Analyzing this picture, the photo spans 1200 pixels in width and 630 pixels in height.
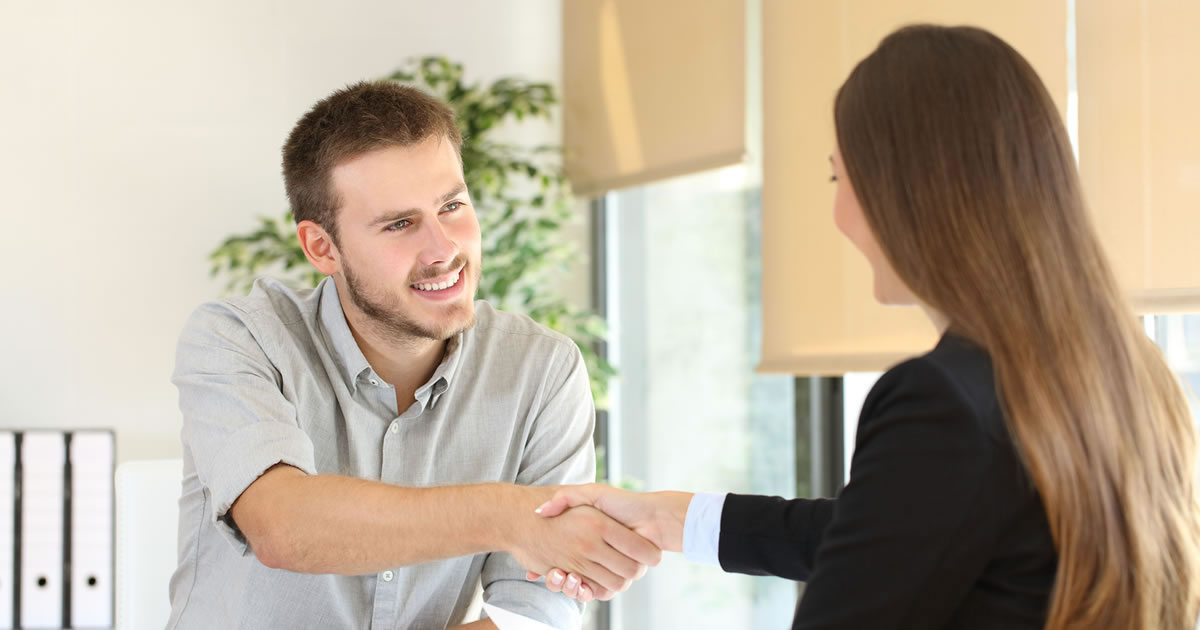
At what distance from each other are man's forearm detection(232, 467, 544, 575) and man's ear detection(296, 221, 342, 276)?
22.1 inches

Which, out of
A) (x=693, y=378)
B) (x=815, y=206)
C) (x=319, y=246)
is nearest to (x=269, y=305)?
(x=319, y=246)

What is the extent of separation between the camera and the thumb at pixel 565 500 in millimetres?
1533

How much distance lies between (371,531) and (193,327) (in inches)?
20.7

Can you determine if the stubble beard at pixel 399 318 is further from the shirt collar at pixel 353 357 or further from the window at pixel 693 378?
the window at pixel 693 378

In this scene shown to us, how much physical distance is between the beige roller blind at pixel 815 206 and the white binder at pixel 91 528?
1720 millimetres

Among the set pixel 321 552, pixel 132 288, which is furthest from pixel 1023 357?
pixel 132 288

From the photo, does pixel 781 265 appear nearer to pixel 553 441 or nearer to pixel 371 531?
pixel 553 441

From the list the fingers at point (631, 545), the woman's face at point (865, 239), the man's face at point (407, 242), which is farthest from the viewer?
the man's face at point (407, 242)

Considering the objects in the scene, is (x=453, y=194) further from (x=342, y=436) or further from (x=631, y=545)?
(x=631, y=545)

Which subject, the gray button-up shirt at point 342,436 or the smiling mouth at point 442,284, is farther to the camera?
the smiling mouth at point 442,284

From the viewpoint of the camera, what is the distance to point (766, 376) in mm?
3170

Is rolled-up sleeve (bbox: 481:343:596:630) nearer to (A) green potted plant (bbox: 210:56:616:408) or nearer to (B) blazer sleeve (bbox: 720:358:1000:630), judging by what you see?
(B) blazer sleeve (bbox: 720:358:1000:630)

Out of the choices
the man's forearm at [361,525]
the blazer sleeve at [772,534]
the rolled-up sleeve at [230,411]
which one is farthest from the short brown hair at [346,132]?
the blazer sleeve at [772,534]

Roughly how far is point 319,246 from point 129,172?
1558mm
